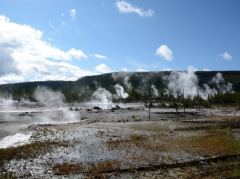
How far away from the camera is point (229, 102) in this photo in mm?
156125

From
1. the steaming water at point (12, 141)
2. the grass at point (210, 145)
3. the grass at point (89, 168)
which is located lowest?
the grass at point (89, 168)

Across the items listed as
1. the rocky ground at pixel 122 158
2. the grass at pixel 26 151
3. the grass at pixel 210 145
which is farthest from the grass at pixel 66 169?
the grass at pixel 210 145

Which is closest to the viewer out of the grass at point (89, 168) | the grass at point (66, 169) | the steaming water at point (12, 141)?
the grass at point (89, 168)

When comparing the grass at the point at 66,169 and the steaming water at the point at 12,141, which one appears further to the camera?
the steaming water at the point at 12,141

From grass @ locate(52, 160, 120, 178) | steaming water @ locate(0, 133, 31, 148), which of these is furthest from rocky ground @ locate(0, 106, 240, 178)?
steaming water @ locate(0, 133, 31, 148)

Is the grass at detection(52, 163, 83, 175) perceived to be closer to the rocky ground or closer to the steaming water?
the rocky ground

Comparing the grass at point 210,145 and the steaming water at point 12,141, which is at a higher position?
A: the steaming water at point 12,141

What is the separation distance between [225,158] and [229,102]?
130 metres

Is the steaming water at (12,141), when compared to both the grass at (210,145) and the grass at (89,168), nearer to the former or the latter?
the grass at (89,168)

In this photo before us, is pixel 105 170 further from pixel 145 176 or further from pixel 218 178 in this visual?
pixel 218 178

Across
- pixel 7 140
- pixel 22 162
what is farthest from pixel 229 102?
pixel 22 162

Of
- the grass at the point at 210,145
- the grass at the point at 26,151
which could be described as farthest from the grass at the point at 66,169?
the grass at the point at 210,145

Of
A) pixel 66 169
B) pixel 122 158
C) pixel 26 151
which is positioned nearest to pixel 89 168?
pixel 66 169

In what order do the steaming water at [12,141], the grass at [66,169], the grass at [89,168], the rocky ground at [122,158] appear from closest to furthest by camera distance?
the rocky ground at [122,158]
the grass at [89,168]
the grass at [66,169]
the steaming water at [12,141]
